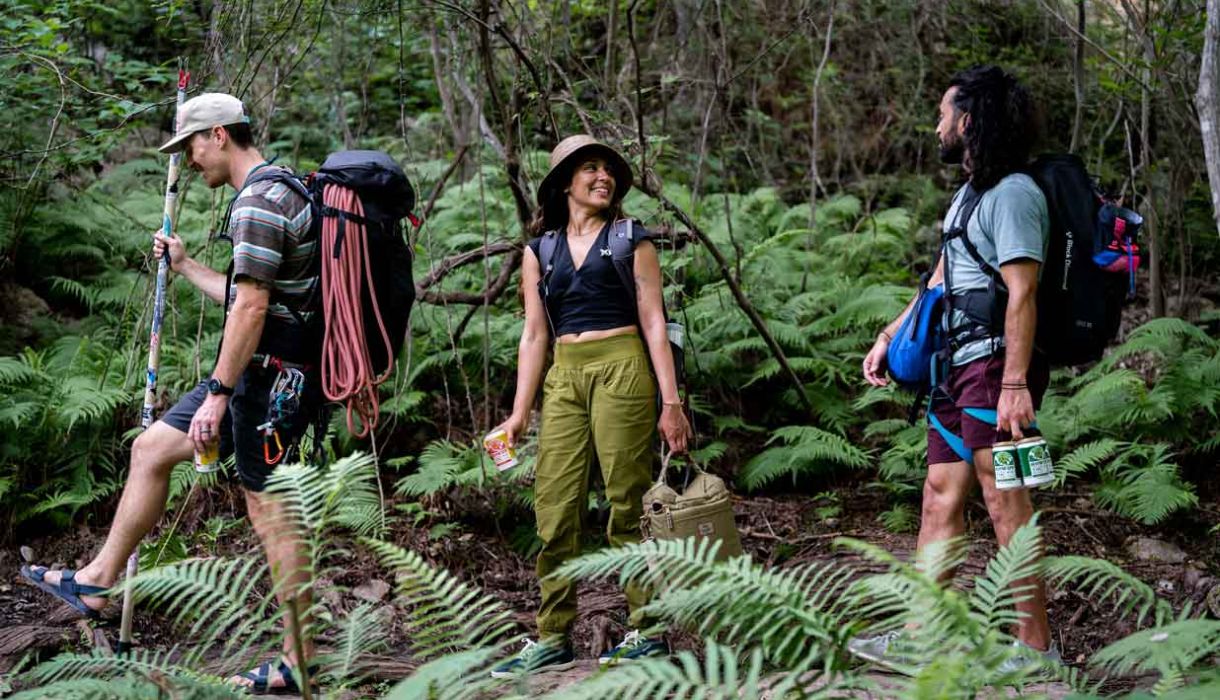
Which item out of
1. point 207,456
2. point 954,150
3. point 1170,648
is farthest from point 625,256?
point 1170,648

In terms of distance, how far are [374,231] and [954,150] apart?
90.3 inches

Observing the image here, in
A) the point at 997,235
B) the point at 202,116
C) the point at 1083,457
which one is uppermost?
the point at 202,116

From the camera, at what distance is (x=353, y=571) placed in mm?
5992

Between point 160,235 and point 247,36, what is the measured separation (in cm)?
185

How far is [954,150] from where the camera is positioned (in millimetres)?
4145

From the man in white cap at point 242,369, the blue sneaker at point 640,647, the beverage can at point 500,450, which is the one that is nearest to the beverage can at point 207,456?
the man in white cap at point 242,369

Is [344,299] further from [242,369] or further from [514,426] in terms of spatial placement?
[514,426]

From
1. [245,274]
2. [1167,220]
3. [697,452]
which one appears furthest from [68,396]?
[1167,220]

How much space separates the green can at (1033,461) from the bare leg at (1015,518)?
14 cm

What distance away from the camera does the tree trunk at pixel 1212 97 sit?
4461 mm

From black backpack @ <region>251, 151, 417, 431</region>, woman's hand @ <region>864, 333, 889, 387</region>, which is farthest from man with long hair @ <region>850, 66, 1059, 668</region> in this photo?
black backpack @ <region>251, 151, 417, 431</region>

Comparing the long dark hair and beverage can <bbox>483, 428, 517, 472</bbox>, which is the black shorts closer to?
beverage can <bbox>483, 428, 517, 472</bbox>

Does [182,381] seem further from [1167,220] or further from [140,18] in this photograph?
A: [1167,220]

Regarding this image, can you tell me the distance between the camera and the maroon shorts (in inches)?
158
